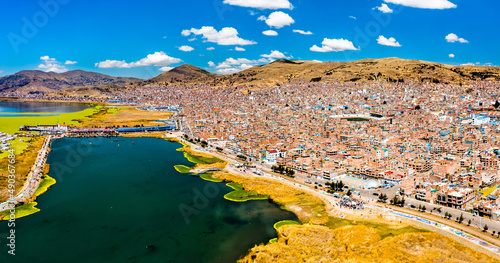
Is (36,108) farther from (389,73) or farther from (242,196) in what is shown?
(389,73)

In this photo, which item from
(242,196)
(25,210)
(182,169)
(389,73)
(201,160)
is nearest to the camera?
(25,210)

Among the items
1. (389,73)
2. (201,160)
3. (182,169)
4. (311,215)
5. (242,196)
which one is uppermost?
(389,73)

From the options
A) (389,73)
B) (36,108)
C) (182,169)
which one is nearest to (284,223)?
(182,169)

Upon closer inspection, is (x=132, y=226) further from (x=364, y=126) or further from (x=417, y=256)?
(x=364, y=126)

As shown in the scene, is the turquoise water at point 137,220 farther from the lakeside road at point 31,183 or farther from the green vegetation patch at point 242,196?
the lakeside road at point 31,183

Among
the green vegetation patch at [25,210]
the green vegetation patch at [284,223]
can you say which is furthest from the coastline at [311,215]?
the green vegetation patch at [284,223]

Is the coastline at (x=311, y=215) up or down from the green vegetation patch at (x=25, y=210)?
up
